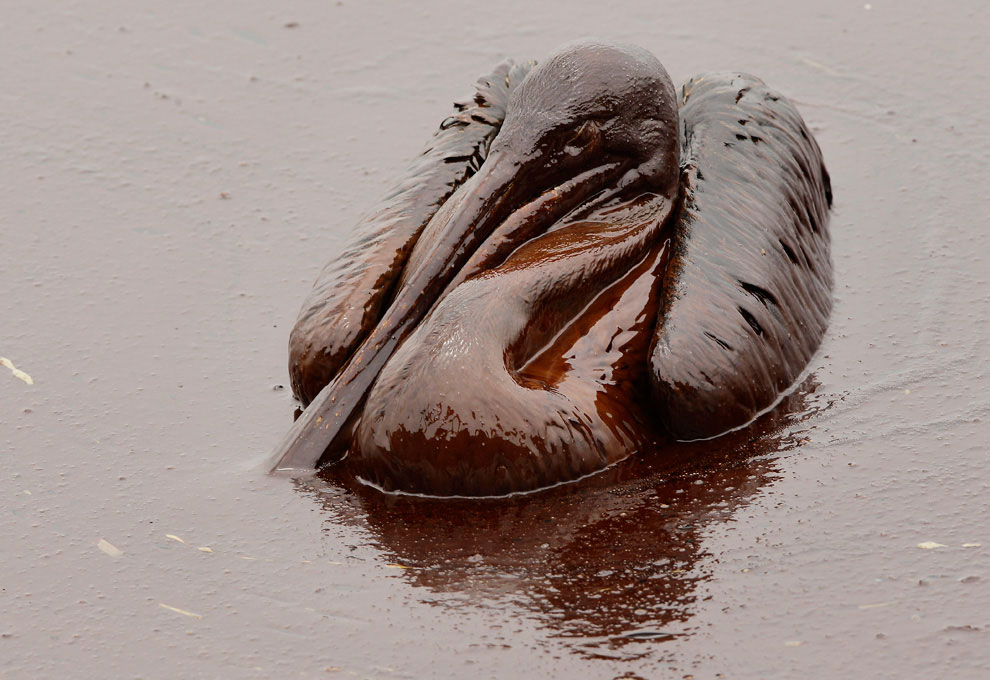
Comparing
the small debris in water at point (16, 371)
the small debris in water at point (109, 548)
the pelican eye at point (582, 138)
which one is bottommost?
the small debris in water at point (109, 548)

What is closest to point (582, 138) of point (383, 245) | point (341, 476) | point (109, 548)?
point (383, 245)

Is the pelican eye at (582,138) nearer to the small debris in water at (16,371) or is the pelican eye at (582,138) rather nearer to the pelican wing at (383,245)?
the pelican wing at (383,245)

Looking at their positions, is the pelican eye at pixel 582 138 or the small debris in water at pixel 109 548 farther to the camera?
the pelican eye at pixel 582 138

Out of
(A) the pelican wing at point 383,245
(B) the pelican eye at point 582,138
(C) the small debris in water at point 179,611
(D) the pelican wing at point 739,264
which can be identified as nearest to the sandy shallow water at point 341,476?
(C) the small debris in water at point 179,611

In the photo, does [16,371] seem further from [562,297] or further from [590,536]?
[590,536]

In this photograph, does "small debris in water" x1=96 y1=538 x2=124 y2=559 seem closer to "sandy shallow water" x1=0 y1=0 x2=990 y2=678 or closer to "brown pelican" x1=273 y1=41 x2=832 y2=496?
"sandy shallow water" x1=0 y1=0 x2=990 y2=678

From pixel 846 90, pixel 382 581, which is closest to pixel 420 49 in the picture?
pixel 846 90

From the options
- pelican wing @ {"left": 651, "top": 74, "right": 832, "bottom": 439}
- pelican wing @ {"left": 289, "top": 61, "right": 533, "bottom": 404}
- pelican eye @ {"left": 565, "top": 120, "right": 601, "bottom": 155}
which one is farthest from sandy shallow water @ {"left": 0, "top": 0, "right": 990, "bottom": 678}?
pelican eye @ {"left": 565, "top": 120, "right": 601, "bottom": 155}
